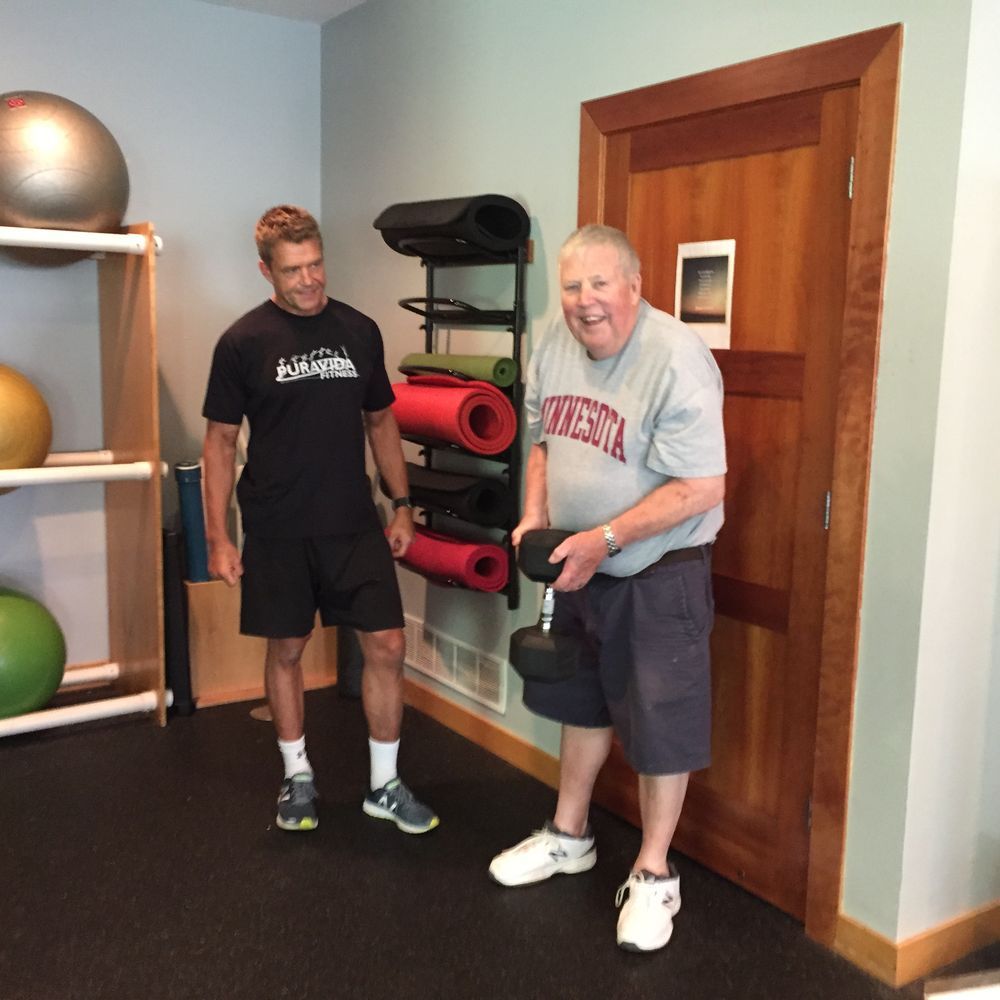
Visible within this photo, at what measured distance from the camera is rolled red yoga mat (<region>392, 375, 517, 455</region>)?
294 cm

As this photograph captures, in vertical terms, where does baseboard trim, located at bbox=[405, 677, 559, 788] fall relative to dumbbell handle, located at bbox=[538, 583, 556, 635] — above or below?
below

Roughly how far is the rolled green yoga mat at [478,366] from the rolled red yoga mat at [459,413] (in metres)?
0.03

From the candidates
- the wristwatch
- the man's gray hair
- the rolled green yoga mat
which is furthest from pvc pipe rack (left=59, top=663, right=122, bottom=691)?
the man's gray hair

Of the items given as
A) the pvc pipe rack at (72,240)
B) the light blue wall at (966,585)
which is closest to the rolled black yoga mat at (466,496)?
the pvc pipe rack at (72,240)

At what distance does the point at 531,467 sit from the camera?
101 inches

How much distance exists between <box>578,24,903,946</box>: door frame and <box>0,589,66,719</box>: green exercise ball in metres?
2.32

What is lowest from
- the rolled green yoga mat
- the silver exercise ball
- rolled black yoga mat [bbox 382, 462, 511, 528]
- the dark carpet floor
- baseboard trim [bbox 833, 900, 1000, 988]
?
A: the dark carpet floor

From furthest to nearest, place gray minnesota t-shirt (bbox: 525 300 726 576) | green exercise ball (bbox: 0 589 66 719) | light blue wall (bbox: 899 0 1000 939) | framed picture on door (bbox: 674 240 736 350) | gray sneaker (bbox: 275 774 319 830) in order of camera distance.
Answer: green exercise ball (bbox: 0 589 66 719) → gray sneaker (bbox: 275 774 319 830) → framed picture on door (bbox: 674 240 736 350) → gray minnesota t-shirt (bbox: 525 300 726 576) → light blue wall (bbox: 899 0 1000 939)

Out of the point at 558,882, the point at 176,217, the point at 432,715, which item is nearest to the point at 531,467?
the point at 558,882

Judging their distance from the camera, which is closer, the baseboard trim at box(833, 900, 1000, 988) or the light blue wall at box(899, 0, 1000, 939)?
the light blue wall at box(899, 0, 1000, 939)

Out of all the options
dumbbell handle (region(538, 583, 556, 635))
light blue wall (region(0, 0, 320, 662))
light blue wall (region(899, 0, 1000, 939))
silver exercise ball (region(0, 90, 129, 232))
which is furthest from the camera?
light blue wall (region(0, 0, 320, 662))

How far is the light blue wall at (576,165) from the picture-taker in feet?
6.59

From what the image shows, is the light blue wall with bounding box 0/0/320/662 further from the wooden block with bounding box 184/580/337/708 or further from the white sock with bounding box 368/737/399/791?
the white sock with bounding box 368/737/399/791

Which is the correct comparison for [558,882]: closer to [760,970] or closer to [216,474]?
[760,970]
